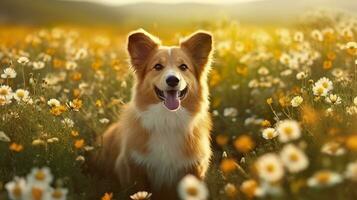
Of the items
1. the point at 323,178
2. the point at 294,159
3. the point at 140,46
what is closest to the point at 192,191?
the point at 294,159

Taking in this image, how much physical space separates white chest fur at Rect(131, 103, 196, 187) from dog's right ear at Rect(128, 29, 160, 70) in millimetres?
668

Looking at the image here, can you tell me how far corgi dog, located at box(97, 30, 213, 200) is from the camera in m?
6.27

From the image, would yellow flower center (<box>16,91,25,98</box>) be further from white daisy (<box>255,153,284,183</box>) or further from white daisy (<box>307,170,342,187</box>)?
white daisy (<box>307,170,342,187</box>)

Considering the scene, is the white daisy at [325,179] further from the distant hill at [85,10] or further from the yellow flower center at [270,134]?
the distant hill at [85,10]

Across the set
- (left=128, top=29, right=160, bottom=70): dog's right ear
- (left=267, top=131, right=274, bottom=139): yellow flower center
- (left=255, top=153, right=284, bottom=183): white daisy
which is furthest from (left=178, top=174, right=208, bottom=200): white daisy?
(left=128, top=29, right=160, bottom=70): dog's right ear

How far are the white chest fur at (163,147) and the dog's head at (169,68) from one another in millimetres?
150

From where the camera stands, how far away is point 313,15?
1117 cm

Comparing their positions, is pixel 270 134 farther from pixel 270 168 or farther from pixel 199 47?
pixel 199 47

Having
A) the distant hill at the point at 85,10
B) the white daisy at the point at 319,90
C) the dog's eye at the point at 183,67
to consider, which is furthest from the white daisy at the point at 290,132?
the distant hill at the point at 85,10

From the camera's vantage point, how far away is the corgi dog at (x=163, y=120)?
6266mm

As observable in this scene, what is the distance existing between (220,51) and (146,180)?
425 cm

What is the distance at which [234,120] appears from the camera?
26.7 ft

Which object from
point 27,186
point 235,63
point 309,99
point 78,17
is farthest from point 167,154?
point 78,17

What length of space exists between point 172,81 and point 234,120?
2368 mm
